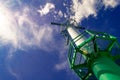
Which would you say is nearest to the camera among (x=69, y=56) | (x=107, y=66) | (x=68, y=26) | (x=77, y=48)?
(x=107, y=66)

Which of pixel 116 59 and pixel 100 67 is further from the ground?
pixel 116 59

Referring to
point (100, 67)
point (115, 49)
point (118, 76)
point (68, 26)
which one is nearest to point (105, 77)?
point (118, 76)

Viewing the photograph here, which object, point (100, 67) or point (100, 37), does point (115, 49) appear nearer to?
point (100, 37)

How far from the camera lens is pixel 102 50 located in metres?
25.0

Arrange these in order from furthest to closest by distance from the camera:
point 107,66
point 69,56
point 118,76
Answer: point 69,56
point 107,66
point 118,76

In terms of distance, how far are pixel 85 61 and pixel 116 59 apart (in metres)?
4.06

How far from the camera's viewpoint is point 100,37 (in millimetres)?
24453

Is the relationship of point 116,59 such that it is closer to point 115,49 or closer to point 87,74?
point 115,49

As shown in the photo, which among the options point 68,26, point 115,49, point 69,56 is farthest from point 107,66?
point 68,26

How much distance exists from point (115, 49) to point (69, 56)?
5603 millimetres

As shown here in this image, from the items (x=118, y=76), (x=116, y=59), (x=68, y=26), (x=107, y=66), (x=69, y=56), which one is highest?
(x=68, y=26)

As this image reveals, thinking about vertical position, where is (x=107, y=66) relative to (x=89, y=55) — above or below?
below

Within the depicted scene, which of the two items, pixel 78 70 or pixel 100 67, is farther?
pixel 78 70

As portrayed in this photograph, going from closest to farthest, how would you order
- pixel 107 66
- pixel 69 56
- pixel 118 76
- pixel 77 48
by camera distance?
pixel 118 76, pixel 107 66, pixel 77 48, pixel 69 56
